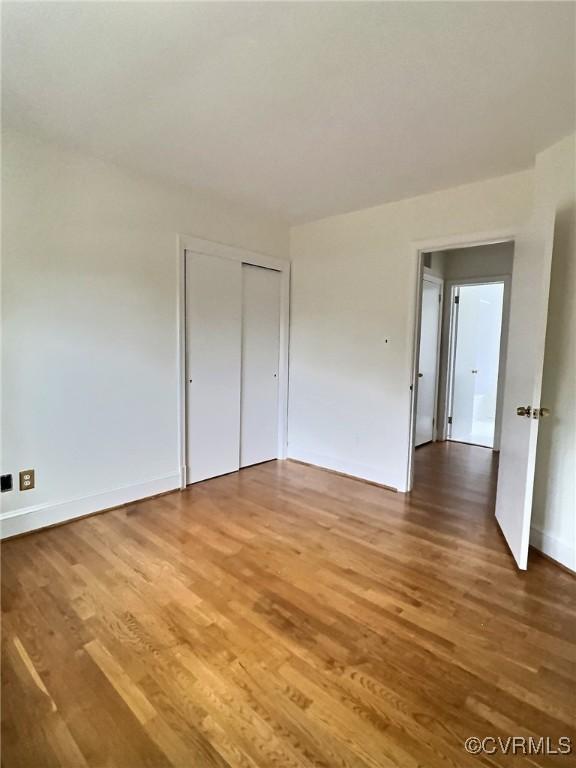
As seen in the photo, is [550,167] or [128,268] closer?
[550,167]

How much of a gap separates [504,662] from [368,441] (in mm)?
2110

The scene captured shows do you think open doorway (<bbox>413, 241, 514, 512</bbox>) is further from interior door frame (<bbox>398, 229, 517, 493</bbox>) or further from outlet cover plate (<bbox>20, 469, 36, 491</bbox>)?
outlet cover plate (<bbox>20, 469, 36, 491</bbox>)

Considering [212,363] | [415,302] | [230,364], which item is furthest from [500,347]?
[212,363]

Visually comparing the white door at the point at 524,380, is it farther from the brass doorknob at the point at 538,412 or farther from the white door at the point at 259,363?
the white door at the point at 259,363

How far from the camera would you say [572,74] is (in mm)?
1706

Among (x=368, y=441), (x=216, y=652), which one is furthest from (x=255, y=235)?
(x=216, y=652)

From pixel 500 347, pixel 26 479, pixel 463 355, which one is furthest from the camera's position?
pixel 463 355

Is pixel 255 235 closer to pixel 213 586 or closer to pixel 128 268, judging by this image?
pixel 128 268

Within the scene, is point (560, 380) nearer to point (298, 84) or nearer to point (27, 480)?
point (298, 84)

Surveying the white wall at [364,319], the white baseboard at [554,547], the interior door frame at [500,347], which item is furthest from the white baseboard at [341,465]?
the interior door frame at [500,347]

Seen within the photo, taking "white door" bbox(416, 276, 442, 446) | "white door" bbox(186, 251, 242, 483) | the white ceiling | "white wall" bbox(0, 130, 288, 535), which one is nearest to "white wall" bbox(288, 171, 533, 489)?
the white ceiling

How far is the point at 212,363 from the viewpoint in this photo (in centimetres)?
347

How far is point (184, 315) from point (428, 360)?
3.07 m

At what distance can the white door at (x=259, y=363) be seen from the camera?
12.4 ft
